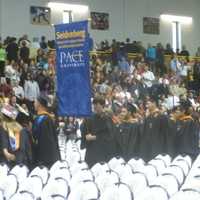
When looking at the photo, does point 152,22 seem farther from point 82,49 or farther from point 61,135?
point 82,49

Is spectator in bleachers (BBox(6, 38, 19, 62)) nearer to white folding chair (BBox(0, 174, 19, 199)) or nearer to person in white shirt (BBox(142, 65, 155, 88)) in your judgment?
person in white shirt (BBox(142, 65, 155, 88))

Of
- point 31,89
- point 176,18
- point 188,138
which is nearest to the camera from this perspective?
point 188,138

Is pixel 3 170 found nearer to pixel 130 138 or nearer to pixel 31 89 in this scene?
pixel 130 138

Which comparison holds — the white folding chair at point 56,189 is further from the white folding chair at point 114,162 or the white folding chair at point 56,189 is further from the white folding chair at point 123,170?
the white folding chair at point 114,162

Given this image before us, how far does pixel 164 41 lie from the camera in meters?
32.3

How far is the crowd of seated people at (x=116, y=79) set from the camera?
19.0m

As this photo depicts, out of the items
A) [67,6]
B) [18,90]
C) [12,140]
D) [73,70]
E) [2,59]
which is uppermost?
[67,6]

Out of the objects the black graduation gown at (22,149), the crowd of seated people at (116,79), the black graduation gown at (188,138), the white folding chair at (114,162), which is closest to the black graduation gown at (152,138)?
the black graduation gown at (188,138)

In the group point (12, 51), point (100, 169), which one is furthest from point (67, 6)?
point (100, 169)

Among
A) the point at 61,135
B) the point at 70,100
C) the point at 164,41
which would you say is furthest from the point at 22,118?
the point at 164,41

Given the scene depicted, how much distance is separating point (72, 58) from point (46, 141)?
1330mm

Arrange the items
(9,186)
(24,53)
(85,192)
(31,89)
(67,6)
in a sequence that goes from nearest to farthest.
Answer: (85,192) < (9,186) < (31,89) < (24,53) < (67,6)

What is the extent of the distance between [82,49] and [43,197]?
2996 mm

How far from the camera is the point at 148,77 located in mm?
25484
